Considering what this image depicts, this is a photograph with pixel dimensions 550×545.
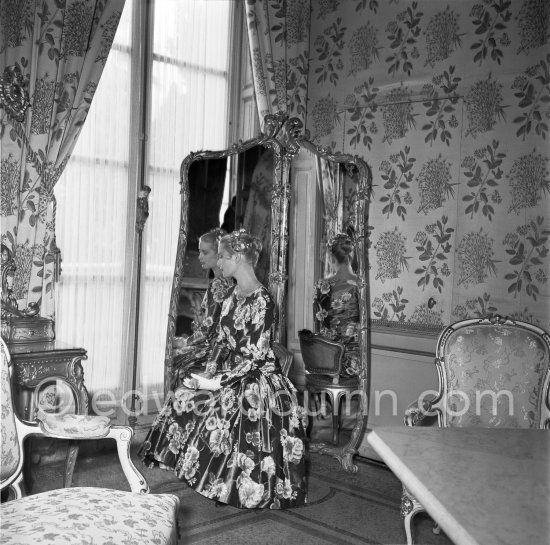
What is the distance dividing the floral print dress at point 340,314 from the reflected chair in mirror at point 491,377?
121cm

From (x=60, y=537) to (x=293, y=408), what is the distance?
1851 mm

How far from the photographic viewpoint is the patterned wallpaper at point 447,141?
3988 mm

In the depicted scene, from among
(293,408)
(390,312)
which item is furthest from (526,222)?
(293,408)

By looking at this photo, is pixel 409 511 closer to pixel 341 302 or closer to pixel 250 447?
pixel 250 447

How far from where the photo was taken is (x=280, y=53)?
4980 millimetres

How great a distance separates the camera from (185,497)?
3.63 m

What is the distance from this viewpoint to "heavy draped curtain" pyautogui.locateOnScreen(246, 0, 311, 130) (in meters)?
4.89

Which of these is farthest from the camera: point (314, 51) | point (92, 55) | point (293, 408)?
point (314, 51)

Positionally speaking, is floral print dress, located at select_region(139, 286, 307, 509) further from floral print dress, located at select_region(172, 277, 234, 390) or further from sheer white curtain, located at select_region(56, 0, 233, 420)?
sheer white curtain, located at select_region(56, 0, 233, 420)

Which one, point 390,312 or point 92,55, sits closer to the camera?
point 92,55

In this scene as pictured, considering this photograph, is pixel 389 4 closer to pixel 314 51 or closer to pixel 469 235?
pixel 314 51

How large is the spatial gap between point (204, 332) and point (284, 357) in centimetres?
61

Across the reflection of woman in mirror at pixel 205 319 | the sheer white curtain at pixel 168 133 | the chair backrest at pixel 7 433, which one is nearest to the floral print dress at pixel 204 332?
the reflection of woman in mirror at pixel 205 319

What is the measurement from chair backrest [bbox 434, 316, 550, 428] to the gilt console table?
5.88 ft
